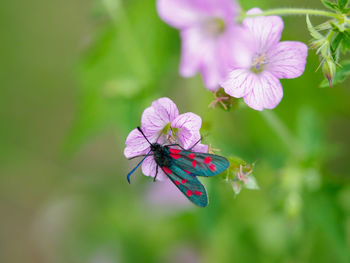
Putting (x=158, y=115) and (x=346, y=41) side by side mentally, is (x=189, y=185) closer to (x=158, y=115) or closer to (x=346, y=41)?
(x=158, y=115)

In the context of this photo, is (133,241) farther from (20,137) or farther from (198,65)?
(198,65)

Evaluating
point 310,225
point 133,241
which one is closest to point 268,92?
point 310,225

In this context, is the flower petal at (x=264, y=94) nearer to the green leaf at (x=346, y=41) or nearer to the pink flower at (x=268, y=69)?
the pink flower at (x=268, y=69)

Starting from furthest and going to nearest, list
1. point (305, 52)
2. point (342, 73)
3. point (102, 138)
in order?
point (102, 138) < point (342, 73) < point (305, 52)

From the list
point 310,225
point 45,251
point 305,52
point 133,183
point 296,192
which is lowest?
point 45,251

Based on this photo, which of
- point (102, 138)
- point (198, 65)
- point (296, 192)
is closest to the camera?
point (198, 65)

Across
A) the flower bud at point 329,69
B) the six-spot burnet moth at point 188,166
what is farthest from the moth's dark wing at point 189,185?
the flower bud at point 329,69

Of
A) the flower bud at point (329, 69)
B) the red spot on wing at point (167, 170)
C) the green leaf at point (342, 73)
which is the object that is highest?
the flower bud at point (329, 69)
